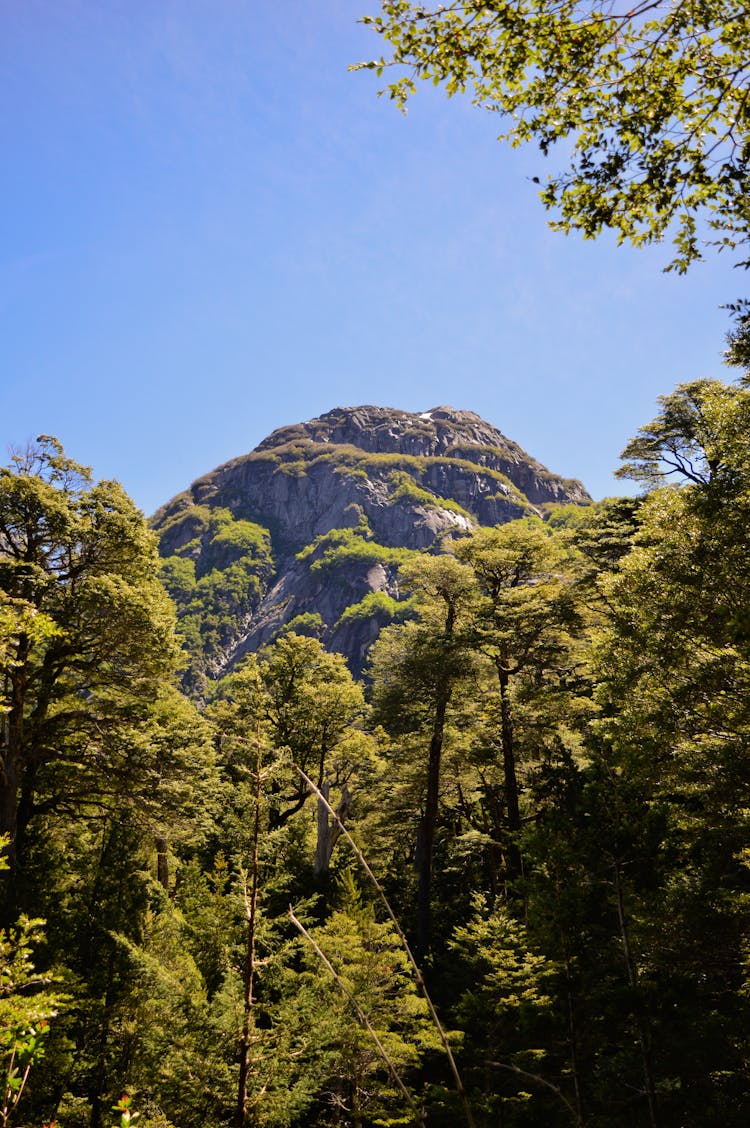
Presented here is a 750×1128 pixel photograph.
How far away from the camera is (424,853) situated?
1633cm

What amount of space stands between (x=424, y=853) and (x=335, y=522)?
494 ft

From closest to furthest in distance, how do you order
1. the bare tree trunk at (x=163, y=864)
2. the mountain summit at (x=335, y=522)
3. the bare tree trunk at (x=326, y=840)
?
the bare tree trunk at (x=163, y=864) < the bare tree trunk at (x=326, y=840) < the mountain summit at (x=335, y=522)

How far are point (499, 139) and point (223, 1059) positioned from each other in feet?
30.5

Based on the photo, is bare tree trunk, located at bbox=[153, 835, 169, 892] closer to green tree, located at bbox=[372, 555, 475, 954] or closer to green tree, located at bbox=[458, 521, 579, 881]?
green tree, located at bbox=[372, 555, 475, 954]

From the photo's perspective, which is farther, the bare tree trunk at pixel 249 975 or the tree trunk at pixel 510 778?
the tree trunk at pixel 510 778

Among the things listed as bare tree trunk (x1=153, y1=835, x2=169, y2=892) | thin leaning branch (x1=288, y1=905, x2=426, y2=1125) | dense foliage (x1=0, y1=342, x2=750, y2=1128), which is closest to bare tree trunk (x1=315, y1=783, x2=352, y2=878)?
dense foliage (x1=0, y1=342, x2=750, y2=1128)

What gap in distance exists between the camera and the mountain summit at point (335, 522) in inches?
5295

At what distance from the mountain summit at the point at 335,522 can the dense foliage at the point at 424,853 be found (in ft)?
318

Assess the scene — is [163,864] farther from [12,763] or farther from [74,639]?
[74,639]

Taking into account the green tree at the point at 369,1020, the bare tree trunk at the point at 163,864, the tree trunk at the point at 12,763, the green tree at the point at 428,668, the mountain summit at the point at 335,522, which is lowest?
the green tree at the point at 369,1020

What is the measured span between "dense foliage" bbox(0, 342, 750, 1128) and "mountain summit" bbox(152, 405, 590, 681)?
97039 millimetres

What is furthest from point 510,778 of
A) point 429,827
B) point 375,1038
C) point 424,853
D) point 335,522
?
point 335,522

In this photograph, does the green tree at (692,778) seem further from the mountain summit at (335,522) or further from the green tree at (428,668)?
the mountain summit at (335,522)

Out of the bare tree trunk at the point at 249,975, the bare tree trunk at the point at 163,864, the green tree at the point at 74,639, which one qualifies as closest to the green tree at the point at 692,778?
the bare tree trunk at the point at 249,975
